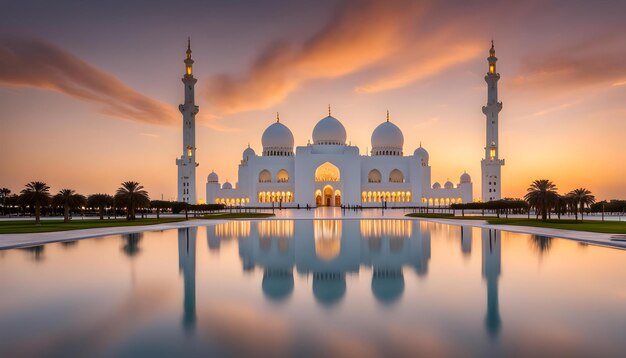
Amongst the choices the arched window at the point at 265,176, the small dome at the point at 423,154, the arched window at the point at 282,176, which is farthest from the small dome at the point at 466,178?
the arched window at the point at 265,176

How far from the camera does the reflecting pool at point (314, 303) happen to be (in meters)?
4.34

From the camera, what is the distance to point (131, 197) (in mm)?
27062

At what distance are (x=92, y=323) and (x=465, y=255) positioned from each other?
8.43 metres

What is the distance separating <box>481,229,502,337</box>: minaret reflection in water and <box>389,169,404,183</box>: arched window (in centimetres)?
4141

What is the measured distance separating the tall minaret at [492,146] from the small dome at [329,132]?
17916mm

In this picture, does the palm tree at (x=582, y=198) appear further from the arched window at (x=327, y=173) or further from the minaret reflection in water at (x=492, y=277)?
the arched window at (x=327, y=173)

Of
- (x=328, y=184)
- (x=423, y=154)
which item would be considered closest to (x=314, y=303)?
(x=328, y=184)

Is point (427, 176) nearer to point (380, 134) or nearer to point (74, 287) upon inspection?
point (380, 134)

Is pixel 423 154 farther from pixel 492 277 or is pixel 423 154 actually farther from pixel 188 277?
pixel 188 277

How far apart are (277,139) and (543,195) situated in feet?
124

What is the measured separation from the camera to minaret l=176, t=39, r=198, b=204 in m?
45.7

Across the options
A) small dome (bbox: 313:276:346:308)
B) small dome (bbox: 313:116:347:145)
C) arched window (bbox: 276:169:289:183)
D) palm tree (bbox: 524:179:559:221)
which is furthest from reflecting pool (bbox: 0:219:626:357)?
small dome (bbox: 313:116:347:145)

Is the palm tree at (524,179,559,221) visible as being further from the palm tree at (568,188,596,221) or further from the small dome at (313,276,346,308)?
the small dome at (313,276,346,308)

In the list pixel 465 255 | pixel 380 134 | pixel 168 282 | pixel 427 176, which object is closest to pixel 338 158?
pixel 380 134
